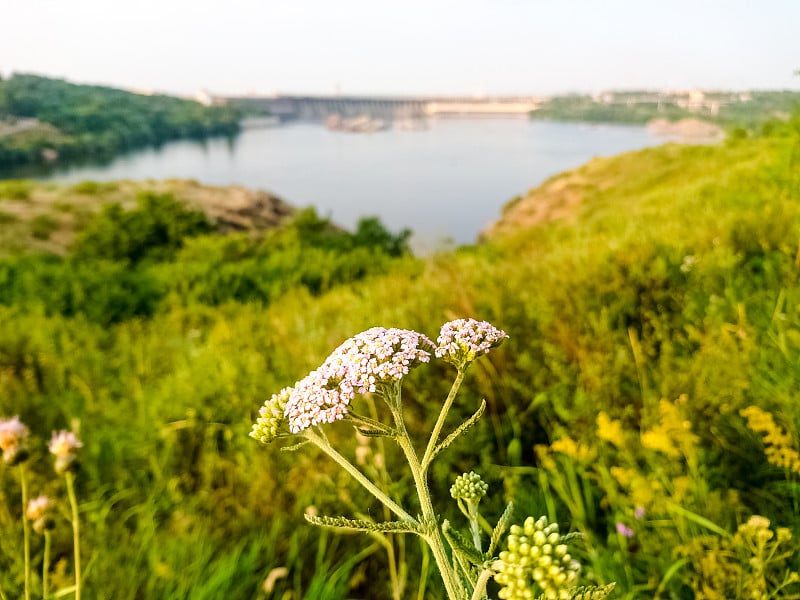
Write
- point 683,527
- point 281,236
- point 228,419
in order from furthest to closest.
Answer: point 281,236
point 228,419
point 683,527

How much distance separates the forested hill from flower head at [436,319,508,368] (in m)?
83.8

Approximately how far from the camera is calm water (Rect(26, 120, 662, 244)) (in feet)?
175

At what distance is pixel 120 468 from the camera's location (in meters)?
3.82

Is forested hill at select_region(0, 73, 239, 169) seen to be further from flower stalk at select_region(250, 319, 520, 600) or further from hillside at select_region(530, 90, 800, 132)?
flower stalk at select_region(250, 319, 520, 600)

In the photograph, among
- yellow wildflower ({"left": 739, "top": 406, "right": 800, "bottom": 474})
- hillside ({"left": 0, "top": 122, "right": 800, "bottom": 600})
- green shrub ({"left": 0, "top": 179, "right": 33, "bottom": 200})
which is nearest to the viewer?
yellow wildflower ({"left": 739, "top": 406, "right": 800, "bottom": 474})

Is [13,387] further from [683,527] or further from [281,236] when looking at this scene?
[281,236]

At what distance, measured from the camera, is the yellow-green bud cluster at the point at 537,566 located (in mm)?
810

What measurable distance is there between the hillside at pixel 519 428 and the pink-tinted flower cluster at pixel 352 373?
172cm

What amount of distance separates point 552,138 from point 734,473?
105 m

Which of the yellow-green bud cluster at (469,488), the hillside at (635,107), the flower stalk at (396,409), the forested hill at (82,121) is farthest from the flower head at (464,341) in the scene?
the forested hill at (82,121)

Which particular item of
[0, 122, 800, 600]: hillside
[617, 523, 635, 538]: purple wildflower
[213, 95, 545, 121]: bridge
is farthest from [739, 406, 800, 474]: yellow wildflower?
[213, 95, 545, 121]: bridge

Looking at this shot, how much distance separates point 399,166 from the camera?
7788 cm

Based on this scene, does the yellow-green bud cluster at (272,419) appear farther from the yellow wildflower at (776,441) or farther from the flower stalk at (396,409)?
the yellow wildflower at (776,441)

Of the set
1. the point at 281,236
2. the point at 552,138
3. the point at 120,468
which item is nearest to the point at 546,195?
the point at 281,236
